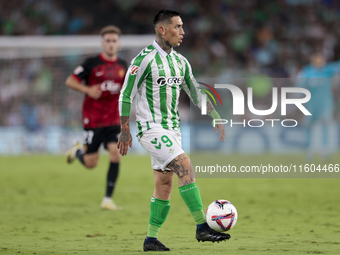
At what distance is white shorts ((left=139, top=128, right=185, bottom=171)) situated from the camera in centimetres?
425

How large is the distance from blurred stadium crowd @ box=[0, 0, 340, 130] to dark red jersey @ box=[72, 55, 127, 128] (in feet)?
37.4

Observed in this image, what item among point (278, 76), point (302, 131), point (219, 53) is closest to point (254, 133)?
point (302, 131)

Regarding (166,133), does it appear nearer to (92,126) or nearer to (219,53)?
(92,126)

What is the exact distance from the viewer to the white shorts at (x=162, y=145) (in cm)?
425

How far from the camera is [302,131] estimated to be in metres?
14.0

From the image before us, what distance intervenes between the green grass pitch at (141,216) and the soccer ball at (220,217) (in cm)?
28

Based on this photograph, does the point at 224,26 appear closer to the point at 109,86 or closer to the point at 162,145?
the point at 109,86

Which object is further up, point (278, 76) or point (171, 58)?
point (278, 76)

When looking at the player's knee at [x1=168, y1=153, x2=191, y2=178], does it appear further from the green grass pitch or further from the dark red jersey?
the dark red jersey

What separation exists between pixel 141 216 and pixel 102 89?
1.99 m

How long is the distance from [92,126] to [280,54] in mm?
14059

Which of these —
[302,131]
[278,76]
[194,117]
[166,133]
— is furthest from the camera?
[278,76]

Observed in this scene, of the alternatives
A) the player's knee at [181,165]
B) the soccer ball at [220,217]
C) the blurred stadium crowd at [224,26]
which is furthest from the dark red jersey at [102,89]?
the blurred stadium crowd at [224,26]

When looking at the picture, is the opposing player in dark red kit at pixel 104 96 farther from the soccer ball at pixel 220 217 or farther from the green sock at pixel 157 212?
the soccer ball at pixel 220 217
